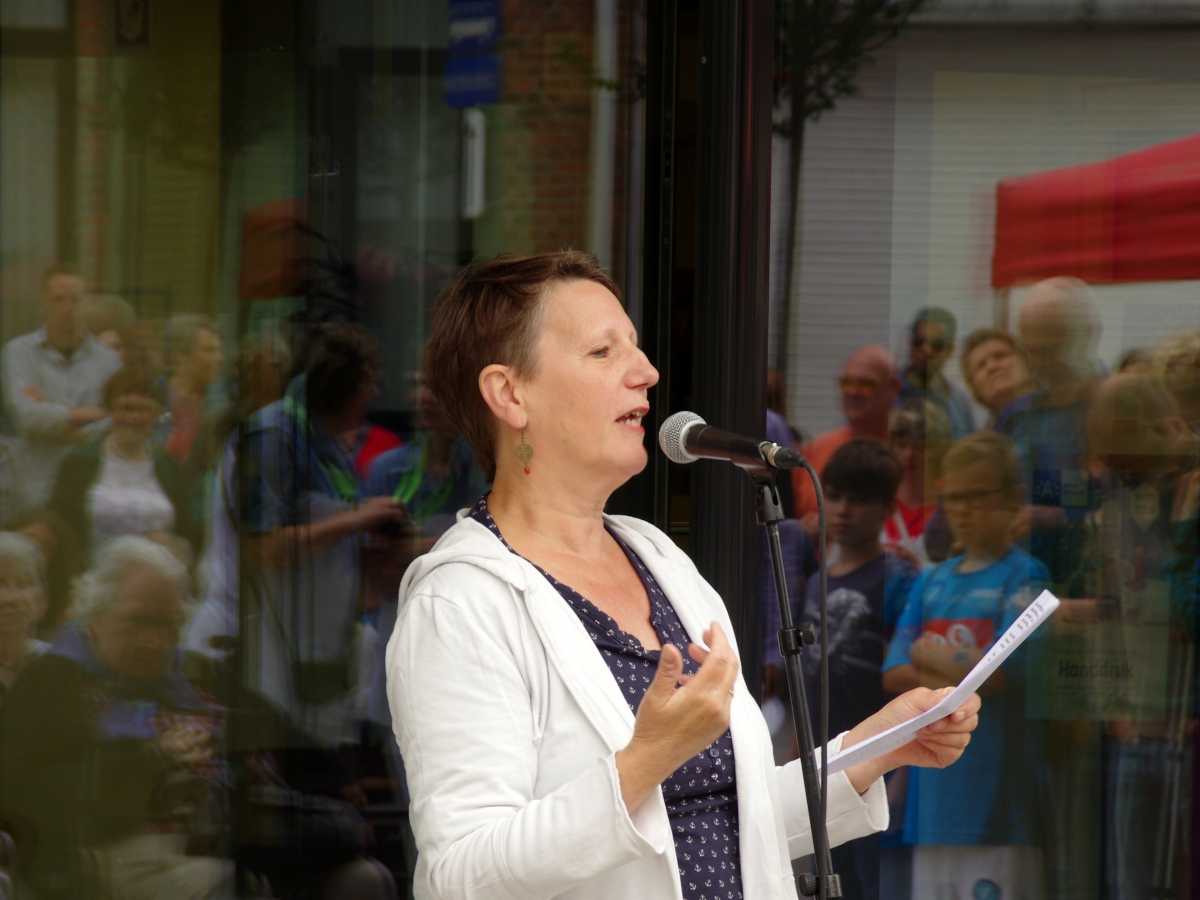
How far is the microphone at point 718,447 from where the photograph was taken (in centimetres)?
155

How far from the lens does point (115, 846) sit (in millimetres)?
2965

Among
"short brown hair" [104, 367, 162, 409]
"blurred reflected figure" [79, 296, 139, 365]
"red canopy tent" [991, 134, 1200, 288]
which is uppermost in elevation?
"red canopy tent" [991, 134, 1200, 288]

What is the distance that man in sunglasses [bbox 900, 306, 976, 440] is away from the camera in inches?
128

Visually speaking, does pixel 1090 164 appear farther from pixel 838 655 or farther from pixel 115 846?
pixel 115 846

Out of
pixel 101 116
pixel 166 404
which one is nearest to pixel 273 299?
pixel 166 404

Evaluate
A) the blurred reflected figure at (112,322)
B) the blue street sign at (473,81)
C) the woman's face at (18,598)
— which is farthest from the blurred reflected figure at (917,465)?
the woman's face at (18,598)

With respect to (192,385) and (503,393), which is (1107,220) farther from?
(192,385)

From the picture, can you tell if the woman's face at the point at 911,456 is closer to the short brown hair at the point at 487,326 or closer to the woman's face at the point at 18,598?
the short brown hair at the point at 487,326

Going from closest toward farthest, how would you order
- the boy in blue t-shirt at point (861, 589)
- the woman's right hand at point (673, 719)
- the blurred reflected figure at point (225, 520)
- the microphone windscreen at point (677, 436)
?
1. the woman's right hand at point (673, 719)
2. the microphone windscreen at point (677, 436)
3. the blurred reflected figure at point (225, 520)
4. the boy in blue t-shirt at point (861, 589)

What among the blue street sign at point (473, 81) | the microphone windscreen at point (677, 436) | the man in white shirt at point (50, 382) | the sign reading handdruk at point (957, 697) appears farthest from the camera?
the blue street sign at point (473, 81)

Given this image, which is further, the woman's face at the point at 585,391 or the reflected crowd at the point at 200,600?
the reflected crowd at the point at 200,600

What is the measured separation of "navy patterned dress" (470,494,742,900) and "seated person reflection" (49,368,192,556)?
1.54 metres

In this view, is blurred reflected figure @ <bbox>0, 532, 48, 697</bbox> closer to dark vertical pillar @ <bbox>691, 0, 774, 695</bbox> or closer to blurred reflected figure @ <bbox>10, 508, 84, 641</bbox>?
Result: blurred reflected figure @ <bbox>10, 508, 84, 641</bbox>

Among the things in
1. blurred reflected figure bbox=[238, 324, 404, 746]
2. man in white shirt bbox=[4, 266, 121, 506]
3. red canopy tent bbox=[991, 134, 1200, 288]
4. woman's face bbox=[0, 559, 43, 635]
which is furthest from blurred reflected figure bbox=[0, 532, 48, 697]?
red canopy tent bbox=[991, 134, 1200, 288]
